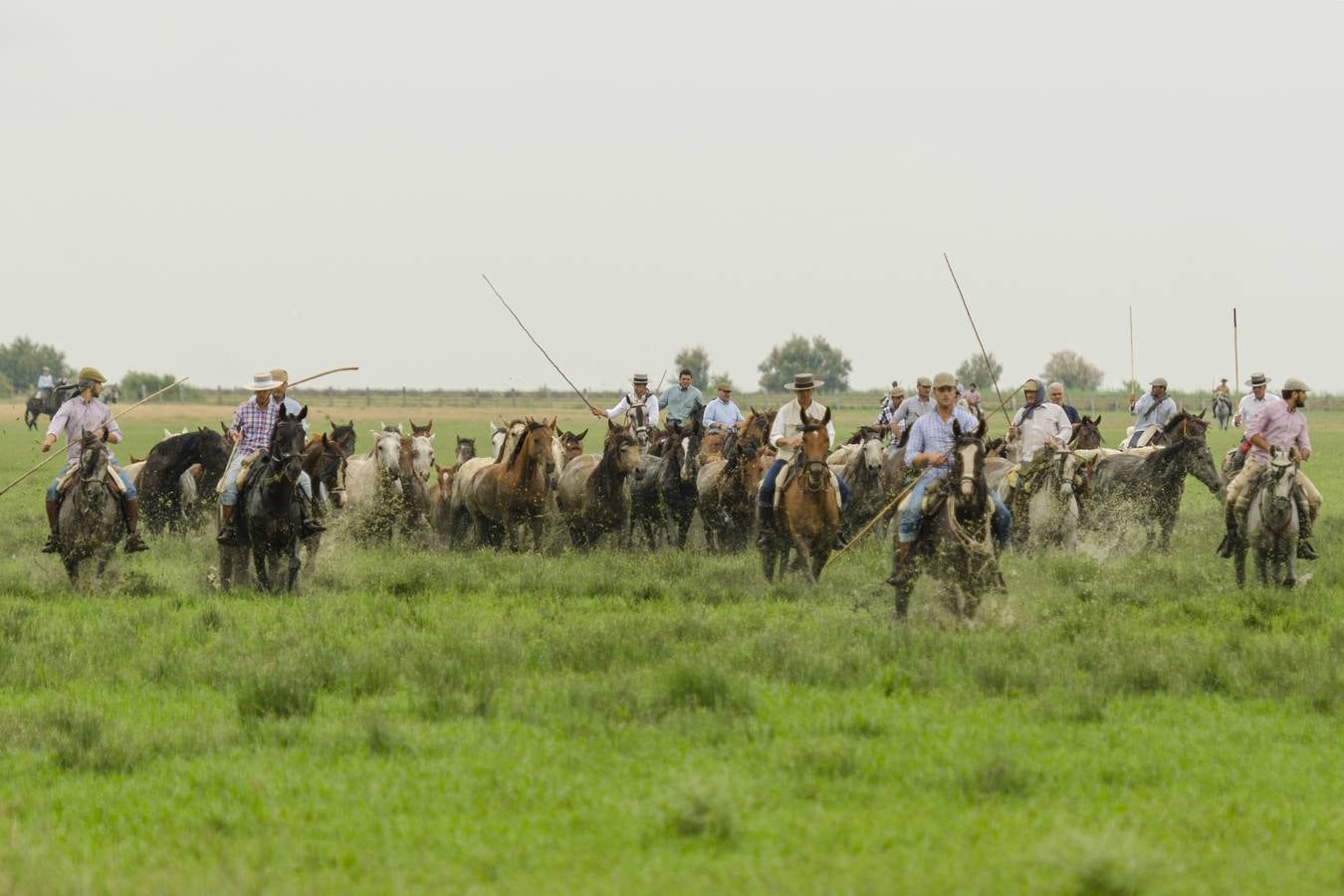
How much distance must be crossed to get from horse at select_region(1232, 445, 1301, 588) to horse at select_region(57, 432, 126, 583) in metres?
10.2

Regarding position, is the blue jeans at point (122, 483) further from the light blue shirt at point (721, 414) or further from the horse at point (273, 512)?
the light blue shirt at point (721, 414)

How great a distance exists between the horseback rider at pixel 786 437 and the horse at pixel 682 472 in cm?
377

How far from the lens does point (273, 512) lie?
14.9 meters

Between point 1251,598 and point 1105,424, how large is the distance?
5663cm

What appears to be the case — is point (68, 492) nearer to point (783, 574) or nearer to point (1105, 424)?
point (783, 574)

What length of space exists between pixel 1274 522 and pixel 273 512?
8.75m

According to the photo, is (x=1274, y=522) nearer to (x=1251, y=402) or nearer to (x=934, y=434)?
(x=934, y=434)

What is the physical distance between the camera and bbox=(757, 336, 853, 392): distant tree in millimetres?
142750

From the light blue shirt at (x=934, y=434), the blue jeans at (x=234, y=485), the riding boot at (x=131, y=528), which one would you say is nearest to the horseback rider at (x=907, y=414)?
the light blue shirt at (x=934, y=434)

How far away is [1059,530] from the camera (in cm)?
1900

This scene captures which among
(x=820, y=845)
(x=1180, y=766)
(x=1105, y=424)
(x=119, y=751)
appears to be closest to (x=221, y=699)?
(x=119, y=751)

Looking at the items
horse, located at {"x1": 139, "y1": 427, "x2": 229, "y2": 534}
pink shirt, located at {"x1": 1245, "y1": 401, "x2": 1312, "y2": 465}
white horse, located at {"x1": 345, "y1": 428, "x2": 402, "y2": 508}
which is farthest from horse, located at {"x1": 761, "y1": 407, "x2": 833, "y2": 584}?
horse, located at {"x1": 139, "y1": 427, "x2": 229, "y2": 534}

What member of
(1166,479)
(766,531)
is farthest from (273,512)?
(1166,479)

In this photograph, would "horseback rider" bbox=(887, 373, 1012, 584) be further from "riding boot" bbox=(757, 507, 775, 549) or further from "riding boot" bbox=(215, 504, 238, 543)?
"riding boot" bbox=(215, 504, 238, 543)
